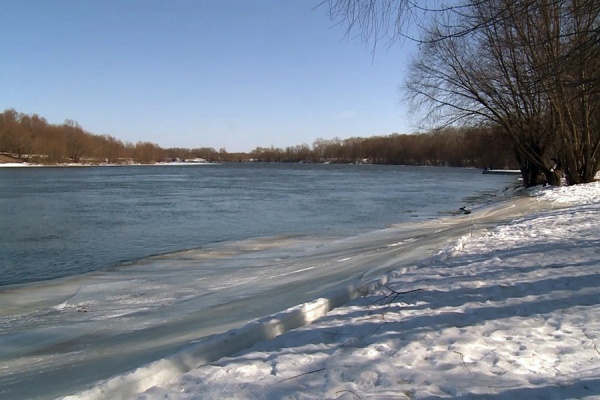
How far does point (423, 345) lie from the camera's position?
4.16 metres

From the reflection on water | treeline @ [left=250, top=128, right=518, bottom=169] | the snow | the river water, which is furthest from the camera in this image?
treeline @ [left=250, top=128, right=518, bottom=169]

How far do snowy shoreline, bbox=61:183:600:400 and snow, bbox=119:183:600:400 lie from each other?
0.04ft

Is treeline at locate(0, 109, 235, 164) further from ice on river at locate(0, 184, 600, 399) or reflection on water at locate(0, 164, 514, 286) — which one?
ice on river at locate(0, 184, 600, 399)

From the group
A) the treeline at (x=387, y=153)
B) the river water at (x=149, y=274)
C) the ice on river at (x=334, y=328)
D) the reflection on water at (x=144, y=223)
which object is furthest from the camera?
the treeline at (x=387, y=153)

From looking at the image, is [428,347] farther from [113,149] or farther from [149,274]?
[113,149]

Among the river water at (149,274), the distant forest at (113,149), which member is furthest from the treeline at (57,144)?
the river water at (149,274)

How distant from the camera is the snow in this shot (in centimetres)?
343

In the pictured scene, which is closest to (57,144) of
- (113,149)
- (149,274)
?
(113,149)

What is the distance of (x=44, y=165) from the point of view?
100 m

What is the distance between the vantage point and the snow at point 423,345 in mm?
3432

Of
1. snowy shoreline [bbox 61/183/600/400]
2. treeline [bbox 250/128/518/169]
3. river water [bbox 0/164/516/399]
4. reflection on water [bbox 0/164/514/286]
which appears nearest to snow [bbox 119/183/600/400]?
snowy shoreline [bbox 61/183/600/400]

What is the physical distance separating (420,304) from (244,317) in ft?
8.23

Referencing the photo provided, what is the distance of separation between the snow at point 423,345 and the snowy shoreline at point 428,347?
0.4 inches

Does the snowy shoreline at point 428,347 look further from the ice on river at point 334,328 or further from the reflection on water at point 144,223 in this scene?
the reflection on water at point 144,223
